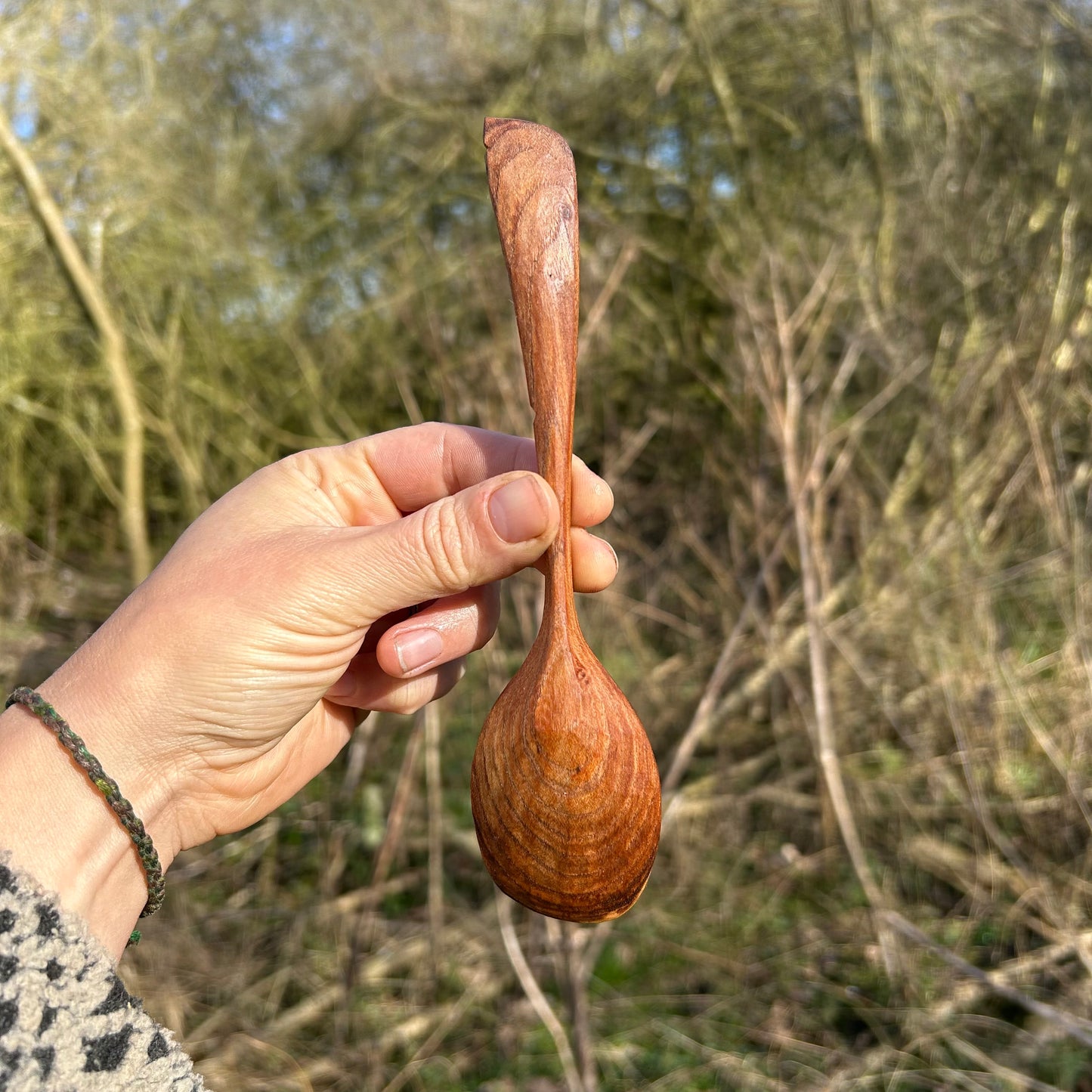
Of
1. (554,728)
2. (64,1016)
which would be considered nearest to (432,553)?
(554,728)

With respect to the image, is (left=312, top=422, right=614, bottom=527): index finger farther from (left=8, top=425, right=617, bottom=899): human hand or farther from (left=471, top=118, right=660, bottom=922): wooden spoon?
(left=471, top=118, right=660, bottom=922): wooden spoon

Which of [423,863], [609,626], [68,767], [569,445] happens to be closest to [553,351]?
[569,445]

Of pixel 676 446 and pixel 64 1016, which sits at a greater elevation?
pixel 64 1016

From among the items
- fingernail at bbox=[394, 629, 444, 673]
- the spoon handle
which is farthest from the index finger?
the spoon handle

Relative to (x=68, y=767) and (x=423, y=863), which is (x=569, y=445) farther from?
(x=423, y=863)

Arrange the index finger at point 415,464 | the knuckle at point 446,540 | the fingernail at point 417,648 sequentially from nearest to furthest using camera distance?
the knuckle at point 446,540
the fingernail at point 417,648
the index finger at point 415,464

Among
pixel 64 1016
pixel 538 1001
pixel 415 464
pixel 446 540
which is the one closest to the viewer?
pixel 64 1016

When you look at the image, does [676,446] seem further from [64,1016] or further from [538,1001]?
[64,1016]

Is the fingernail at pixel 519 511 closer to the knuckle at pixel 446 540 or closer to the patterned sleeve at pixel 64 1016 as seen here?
the knuckle at pixel 446 540

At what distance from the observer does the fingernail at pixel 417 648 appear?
1171mm

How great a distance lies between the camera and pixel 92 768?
912mm

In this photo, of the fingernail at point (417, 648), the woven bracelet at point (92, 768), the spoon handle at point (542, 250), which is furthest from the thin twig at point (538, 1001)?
the spoon handle at point (542, 250)

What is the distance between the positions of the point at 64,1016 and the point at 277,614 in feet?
1.43

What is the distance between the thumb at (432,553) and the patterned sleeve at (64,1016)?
418mm
